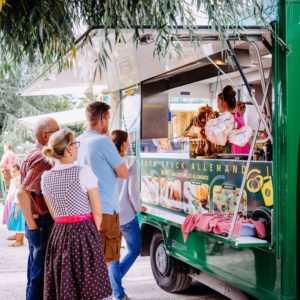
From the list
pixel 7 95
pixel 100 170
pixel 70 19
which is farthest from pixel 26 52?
pixel 7 95

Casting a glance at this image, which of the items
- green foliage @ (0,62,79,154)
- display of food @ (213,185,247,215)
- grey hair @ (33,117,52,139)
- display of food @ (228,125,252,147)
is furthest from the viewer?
green foliage @ (0,62,79,154)

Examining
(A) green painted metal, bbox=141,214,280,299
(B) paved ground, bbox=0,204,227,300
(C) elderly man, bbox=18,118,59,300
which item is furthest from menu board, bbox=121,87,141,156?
(C) elderly man, bbox=18,118,59,300

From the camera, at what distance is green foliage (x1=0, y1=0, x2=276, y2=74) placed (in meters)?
3.70

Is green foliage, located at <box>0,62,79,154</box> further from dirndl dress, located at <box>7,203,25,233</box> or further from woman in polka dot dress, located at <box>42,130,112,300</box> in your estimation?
woman in polka dot dress, located at <box>42,130,112,300</box>

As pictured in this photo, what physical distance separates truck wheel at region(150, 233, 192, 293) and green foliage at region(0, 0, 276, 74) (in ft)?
8.80

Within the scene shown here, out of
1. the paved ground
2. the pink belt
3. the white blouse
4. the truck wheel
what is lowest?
the paved ground

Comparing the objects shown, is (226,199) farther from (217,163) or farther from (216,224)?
(216,224)

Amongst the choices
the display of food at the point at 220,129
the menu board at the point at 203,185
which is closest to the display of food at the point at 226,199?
the menu board at the point at 203,185

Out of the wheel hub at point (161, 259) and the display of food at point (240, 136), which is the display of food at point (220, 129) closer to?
the display of food at point (240, 136)

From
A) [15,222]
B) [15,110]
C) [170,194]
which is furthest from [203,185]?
[15,110]

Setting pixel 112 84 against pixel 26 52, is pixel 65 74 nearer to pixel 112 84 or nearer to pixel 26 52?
pixel 112 84

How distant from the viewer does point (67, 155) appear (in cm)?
418

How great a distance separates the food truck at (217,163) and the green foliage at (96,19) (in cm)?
18

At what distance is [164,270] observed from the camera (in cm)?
607
